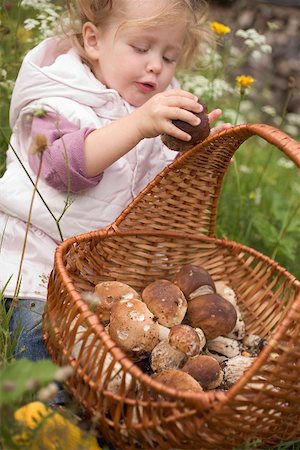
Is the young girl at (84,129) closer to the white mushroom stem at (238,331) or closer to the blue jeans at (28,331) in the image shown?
the blue jeans at (28,331)

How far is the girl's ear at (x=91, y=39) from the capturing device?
2107 mm

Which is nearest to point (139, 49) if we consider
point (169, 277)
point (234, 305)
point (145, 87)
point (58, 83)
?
point (145, 87)

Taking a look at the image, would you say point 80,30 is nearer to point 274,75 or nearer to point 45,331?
point 45,331

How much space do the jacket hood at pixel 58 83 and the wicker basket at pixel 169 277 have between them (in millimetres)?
374

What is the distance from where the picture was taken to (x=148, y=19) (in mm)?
1926

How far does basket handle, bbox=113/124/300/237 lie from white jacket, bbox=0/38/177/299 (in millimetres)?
186

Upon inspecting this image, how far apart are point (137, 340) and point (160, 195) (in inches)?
18.0

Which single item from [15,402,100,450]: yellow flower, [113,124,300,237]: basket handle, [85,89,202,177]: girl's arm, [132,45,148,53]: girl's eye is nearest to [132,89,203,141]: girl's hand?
[85,89,202,177]: girl's arm

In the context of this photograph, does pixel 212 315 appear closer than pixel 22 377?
A: No

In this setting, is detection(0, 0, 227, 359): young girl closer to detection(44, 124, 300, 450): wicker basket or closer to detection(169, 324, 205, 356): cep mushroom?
detection(44, 124, 300, 450): wicker basket

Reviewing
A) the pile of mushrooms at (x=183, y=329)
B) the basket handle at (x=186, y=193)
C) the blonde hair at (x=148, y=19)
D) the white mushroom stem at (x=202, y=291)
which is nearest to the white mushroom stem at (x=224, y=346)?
the pile of mushrooms at (x=183, y=329)

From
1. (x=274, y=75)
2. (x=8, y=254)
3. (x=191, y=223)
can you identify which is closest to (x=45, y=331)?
(x=8, y=254)

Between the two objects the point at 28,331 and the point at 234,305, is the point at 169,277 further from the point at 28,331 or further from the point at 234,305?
the point at 28,331

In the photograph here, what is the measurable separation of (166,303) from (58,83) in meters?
0.75
